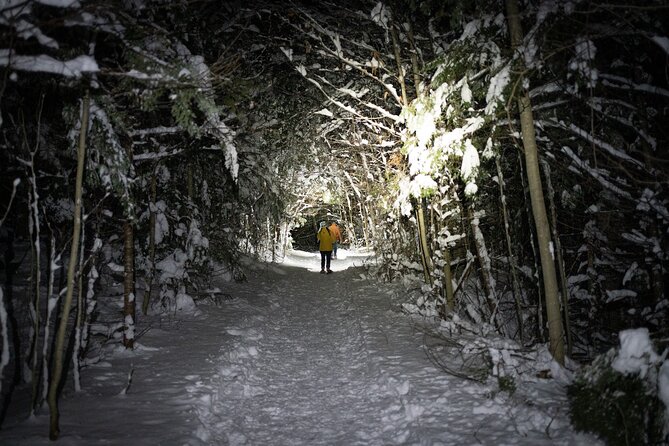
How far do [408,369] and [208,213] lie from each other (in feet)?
26.5

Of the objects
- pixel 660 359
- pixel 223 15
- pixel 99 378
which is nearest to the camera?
pixel 660 359

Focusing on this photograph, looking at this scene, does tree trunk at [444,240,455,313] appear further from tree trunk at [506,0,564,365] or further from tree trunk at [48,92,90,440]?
tree trunk at [48,92,90,440]

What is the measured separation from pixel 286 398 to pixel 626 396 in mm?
3789

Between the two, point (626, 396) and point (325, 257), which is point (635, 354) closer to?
point (626, 396)

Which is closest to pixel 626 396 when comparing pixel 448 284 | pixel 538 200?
pixel 538 200

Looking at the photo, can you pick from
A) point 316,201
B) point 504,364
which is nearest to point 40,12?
point 504,364

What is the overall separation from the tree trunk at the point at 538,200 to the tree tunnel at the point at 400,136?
0.07 feet

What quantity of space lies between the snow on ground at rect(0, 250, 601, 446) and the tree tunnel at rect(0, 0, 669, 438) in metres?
0.87

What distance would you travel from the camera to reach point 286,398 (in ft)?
16.5

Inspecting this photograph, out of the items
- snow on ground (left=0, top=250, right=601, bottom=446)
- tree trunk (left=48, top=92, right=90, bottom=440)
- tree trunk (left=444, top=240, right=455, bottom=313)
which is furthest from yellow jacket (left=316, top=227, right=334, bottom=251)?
tree trunk (left=48, top=92, right=90, bottom=440)

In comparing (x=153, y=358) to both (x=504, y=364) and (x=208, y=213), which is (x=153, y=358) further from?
(x=208, y=213)

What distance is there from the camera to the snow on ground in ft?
12.0

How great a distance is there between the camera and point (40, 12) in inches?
138

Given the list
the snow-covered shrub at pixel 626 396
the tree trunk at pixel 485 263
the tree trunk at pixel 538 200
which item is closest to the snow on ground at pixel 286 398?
the snow-covered shrub at pixel 626 396
